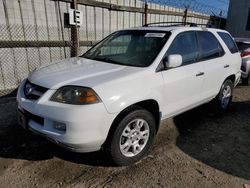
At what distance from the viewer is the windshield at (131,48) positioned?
3372 mm

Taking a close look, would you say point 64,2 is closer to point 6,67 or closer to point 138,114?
point 6,67

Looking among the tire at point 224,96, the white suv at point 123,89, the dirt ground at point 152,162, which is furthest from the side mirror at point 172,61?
the tire at point 224,96

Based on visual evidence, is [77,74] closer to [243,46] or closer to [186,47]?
[186,47]

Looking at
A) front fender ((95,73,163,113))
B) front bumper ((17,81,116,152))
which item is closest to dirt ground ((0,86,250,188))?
front bumper ((17,81,116,152))

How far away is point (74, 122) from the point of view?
99.0 inches

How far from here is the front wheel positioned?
4.71 meters

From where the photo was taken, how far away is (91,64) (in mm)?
3406

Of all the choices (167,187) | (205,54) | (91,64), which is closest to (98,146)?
(167,187)

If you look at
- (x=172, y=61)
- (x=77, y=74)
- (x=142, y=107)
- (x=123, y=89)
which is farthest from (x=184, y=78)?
(x=77, y=74)

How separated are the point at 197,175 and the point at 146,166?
2.07ft

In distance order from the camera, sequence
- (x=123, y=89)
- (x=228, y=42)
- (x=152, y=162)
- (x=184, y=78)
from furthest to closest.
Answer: (x=228, y=42) → (x=184, y=78) → (x=152, y=162) → (x=123, y=89)

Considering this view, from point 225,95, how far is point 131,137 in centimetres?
276

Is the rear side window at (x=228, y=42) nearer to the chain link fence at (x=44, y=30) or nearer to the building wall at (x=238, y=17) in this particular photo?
the chain link fence at (x=44, y=30)

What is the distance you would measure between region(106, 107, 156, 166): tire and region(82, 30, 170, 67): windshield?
2.39 feet
